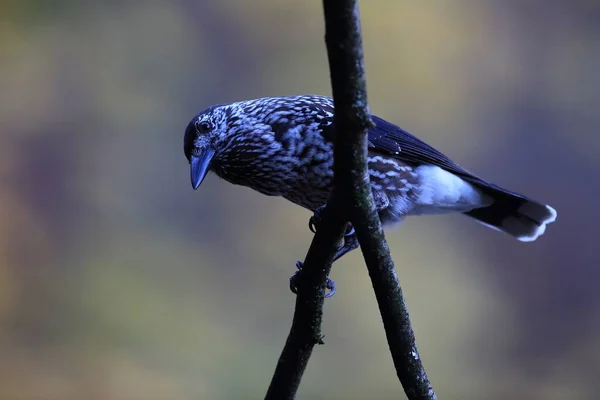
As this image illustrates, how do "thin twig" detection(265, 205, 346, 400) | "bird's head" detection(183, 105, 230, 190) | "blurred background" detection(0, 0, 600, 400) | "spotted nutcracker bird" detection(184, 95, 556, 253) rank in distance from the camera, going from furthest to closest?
"blurred background" detection(0, 0, 600, 400) → "bird's head" detection(183, 105, 230, 190) → "spotted nutcracker bird" detection(184, 95, 556, 253) → "thin twig" detection(265, 205, 346, 400)

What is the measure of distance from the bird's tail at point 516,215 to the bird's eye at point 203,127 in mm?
1015

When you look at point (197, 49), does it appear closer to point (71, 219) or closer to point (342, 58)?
point (71, 219)

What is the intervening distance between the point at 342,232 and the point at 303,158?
29.3 inches

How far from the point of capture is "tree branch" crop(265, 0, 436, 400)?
1.14 metres

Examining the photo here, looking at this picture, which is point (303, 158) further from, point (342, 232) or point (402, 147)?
point (342, 232)

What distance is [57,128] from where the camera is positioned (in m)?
3.37

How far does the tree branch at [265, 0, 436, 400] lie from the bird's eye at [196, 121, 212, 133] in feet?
2.74

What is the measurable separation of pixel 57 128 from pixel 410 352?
8.01ft

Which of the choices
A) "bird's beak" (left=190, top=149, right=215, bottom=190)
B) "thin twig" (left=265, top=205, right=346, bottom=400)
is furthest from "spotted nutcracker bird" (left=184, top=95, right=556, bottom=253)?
"thin twig" (left=265, top=205, right=346, bottom=400)

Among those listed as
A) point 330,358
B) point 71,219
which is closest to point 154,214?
point 71,219

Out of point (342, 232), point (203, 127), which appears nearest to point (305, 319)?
point (342, 232)

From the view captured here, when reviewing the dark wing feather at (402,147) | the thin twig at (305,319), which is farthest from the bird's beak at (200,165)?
the thin twig at (305,319)

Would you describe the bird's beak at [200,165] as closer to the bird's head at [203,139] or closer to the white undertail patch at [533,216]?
the bird's head at [203,139]

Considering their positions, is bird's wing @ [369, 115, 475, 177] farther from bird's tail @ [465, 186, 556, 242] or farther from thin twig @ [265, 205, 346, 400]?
thin twig @ [265, 205, 346, 400]
